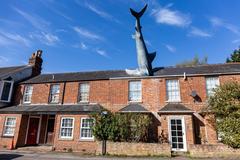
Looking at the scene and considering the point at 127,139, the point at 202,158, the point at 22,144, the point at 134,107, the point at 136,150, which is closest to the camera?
the point at 202,158

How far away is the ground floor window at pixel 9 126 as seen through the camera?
62.7 ft

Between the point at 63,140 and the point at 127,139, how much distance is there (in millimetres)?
6407

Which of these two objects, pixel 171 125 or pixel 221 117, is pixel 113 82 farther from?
pixel 221 117

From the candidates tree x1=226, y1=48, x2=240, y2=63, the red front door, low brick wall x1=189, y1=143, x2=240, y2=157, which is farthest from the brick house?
tree x1=226, y1=48, x2=240, y2=63

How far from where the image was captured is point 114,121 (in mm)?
15008

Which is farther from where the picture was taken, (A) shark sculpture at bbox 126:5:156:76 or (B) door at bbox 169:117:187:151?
(A) shark sculpture at bbox 126:5:156:76

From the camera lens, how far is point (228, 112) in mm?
13375

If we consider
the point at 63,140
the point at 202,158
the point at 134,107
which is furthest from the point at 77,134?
the point at 202,158

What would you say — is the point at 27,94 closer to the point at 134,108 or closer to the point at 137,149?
the point at 134,108

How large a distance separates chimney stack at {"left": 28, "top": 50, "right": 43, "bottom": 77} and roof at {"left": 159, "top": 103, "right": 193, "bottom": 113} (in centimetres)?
1892

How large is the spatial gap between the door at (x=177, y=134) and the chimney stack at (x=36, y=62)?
1987 centimetres

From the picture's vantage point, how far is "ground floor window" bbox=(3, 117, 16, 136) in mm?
19122

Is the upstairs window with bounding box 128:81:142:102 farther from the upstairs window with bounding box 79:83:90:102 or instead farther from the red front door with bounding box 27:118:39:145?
the red front door with bounding box 27:118:39:145

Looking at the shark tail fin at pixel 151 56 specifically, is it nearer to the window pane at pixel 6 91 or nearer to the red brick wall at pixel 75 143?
the red brick wall at pixel 75 143
